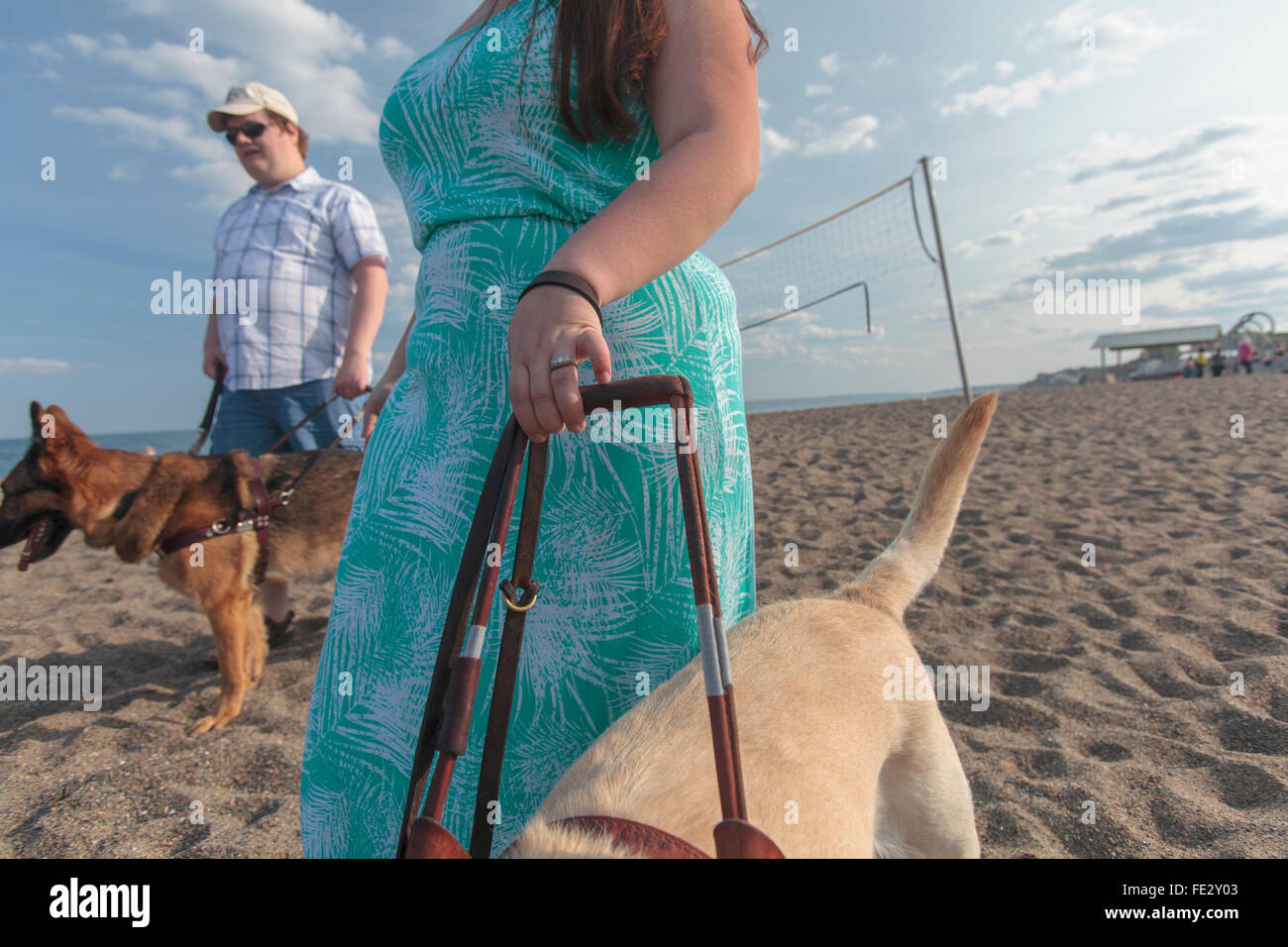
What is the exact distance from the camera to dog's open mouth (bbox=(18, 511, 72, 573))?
347 cm

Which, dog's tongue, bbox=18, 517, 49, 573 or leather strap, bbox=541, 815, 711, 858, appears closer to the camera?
leather strap, bbox=541, 815, 711, 858

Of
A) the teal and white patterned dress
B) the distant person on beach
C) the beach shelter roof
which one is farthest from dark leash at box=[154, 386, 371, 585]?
the beach shelter roof

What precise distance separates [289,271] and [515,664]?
2.85m

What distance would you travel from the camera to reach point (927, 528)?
182 centimetres

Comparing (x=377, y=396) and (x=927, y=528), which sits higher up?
(x=377, y=396)

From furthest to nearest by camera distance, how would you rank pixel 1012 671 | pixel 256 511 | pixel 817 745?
pixel 256 511, pixel 1012 671, pixel 817 745

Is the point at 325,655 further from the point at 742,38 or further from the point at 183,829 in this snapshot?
the point at 183,829

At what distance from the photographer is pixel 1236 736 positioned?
257 cm

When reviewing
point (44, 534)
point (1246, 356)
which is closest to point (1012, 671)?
point (44, 534)

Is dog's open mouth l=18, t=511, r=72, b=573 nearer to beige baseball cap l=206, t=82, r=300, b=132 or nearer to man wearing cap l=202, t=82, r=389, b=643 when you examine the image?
man wearing cap l=202, t=82, r=389, b=643

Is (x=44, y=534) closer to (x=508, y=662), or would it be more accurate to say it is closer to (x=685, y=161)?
(x=508, y=662)

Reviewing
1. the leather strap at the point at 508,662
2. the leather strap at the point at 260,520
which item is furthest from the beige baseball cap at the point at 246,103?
the leather strap at the point at 508,662

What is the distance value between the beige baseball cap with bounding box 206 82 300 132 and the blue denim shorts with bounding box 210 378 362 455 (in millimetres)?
1208

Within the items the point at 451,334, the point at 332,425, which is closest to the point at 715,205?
the point at 451,334
